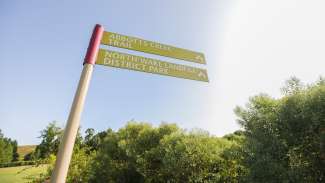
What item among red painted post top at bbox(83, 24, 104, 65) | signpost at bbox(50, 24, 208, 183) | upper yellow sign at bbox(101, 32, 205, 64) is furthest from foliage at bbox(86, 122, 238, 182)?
red painted post top at bbox(83, 24, 104, 65)

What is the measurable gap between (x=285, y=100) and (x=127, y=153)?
56.4ft

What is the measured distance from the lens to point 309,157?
30.6ft

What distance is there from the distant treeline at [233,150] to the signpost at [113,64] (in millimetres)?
6500

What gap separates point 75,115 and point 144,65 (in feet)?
5.73

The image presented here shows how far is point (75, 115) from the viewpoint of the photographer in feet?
11.9

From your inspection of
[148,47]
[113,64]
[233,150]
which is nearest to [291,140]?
[233,150]

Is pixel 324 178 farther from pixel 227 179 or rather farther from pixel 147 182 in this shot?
pixel 147 182

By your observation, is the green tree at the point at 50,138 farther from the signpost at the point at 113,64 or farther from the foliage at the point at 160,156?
the signpost at the point at 113,64

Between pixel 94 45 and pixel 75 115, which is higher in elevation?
pixel 94 45

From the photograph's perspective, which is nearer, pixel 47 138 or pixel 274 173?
pixel 274 173

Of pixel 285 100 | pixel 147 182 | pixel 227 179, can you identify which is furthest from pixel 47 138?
pixel 285 100

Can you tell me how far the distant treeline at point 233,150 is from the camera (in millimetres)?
9250

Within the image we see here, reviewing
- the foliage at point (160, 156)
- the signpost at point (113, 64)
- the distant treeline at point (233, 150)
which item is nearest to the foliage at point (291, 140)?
the distant treeline at point (233, 150)

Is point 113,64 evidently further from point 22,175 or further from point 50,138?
point 22,175
